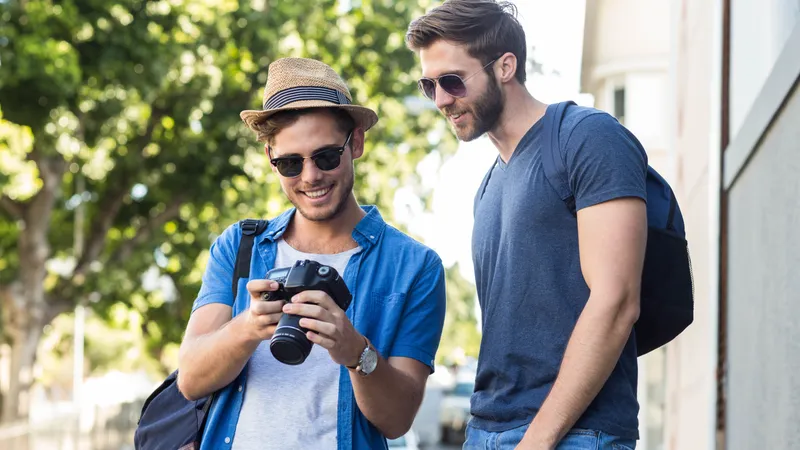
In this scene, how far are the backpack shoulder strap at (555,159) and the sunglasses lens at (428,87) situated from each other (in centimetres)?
31

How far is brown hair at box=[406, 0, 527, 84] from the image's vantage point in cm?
297

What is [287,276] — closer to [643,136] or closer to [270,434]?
[270,434]

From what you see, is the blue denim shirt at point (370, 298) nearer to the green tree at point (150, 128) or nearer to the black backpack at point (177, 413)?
the black backpack at point (177, 413)

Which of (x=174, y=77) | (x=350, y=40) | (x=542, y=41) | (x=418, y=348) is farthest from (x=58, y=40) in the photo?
(x=418, y=348)

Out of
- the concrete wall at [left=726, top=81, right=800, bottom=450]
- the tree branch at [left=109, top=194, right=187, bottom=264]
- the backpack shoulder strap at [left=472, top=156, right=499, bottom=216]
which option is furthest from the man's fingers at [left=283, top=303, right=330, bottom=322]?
the tree branch at [left=109, top=194, right=187, bottom=264]

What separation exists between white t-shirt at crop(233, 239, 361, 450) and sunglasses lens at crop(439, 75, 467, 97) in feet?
2.53

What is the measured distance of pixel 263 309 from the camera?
2.79 metres

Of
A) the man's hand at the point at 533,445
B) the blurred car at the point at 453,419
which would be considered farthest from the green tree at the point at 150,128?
the blurred car at the point at 453,419

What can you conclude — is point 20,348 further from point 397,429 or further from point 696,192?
point 397,429

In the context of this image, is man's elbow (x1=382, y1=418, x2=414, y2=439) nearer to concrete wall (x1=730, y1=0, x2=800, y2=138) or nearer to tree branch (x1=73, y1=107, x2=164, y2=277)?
concrete wall (x1=730, y1=0, x2=800, y2=138)

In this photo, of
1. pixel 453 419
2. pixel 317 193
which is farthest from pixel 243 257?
pixel 453 419

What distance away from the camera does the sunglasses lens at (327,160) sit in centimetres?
309

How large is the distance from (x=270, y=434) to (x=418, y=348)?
451mm

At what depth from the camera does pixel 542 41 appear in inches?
187
